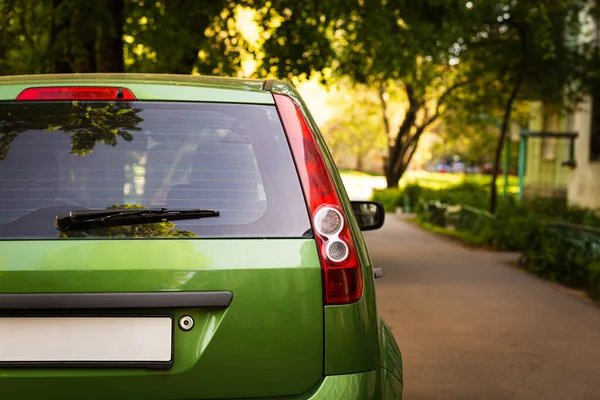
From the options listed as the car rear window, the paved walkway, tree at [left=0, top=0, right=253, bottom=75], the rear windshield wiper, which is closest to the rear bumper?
the car rear window

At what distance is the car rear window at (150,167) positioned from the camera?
2.97 m

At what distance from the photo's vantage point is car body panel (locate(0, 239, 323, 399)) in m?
2.87

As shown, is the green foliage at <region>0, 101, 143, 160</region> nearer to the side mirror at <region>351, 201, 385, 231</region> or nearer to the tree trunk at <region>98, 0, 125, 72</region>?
the side mirror at <region>351, 201, 385, 231</region>

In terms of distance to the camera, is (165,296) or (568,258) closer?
(165,296)

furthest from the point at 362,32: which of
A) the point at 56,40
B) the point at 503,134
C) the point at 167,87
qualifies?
the point at 167,87

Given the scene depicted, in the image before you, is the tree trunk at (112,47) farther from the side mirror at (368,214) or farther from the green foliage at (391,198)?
the green foliage at (391,198)

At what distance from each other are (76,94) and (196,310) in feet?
2.61

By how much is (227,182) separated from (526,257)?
1202cm

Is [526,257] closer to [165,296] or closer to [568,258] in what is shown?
[568,258]

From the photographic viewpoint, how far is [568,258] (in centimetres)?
1264

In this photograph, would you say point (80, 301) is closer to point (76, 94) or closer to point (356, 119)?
point (76, 94)

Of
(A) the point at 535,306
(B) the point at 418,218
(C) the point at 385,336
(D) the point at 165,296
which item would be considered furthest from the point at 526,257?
(B) the point at 418,218

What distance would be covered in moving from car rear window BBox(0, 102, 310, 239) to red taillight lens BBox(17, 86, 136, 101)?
2 cm

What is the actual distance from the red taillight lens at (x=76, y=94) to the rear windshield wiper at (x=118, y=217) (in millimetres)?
396
